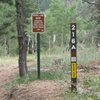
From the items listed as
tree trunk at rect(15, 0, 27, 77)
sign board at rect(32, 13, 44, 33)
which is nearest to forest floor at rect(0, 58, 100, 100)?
tree trunk at rect(15, 0, 27, 77)

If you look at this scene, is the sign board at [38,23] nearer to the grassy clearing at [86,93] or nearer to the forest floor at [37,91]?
the forest floor at [37,91]

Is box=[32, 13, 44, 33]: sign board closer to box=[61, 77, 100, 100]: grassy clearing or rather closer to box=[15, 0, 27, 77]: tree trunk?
box=[15, 0, 27, 77]: tree trunk

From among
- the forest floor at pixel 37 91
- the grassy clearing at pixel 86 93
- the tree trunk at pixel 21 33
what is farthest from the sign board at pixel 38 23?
the grassy clearing at pixel 86 93

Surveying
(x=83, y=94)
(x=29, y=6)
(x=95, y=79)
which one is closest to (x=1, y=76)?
(x=95, y=79)

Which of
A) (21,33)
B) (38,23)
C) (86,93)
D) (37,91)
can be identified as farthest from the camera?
(21,33)

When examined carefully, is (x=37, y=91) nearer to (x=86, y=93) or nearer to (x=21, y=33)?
(x=86, y=93)

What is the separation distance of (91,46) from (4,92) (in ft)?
31.5

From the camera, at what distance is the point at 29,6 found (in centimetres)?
4247

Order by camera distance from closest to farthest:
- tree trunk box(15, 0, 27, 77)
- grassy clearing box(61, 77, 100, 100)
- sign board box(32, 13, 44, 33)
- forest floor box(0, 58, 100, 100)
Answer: grassy clearing box(61, 77, 100, 100) → forest floor box(0, 58, 100, 100) → sign board box(32, 13, 44, 33) → tree trunk box(15, 0, 27, 77)

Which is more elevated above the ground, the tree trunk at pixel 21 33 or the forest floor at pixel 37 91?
the tree trunk at pixel 21 33

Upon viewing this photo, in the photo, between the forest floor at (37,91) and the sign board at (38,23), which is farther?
the sign board at (38,23)

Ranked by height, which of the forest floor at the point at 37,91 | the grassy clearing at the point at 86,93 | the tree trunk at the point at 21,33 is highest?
the tree trunk at the point at 21,33

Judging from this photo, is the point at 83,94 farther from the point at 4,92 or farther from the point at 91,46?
the point at 91,46

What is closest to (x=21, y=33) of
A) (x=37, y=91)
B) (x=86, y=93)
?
(x=37, y=91)
